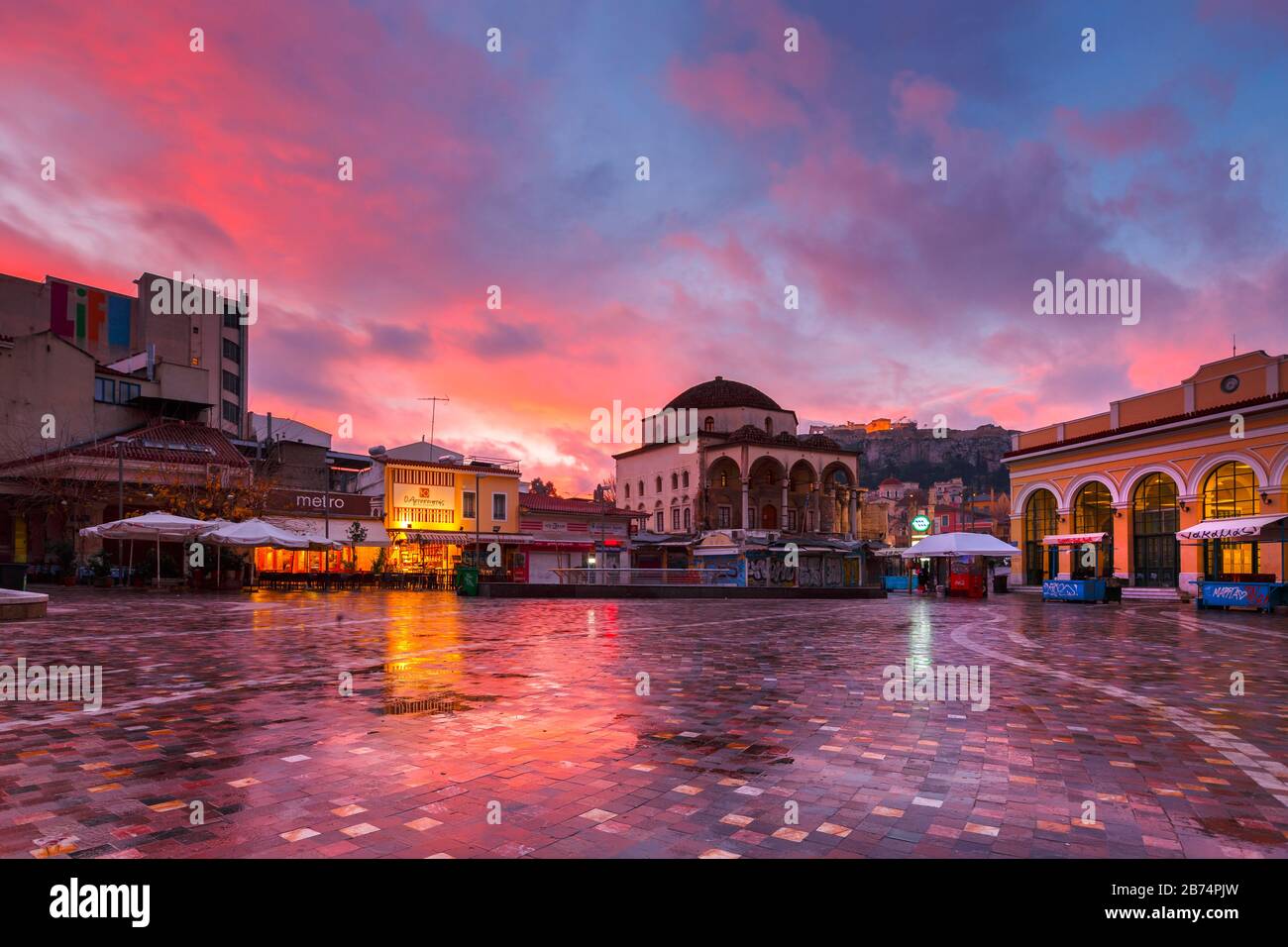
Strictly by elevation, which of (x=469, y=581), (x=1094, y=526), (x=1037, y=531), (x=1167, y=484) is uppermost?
(x=1167, y=484)

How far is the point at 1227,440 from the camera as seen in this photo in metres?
27.9

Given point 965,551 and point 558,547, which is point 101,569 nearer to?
point 558,547

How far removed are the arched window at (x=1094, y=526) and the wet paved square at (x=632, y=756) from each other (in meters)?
22.7

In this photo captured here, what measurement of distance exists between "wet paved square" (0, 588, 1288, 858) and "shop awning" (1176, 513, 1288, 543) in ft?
49.2

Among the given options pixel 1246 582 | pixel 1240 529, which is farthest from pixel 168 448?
pixel 1240 529

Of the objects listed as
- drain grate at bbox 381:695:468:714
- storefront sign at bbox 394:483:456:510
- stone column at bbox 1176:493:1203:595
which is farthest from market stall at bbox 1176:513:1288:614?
storefront sign at bbox 394:483:456:510

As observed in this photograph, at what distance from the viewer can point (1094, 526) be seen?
3475cm

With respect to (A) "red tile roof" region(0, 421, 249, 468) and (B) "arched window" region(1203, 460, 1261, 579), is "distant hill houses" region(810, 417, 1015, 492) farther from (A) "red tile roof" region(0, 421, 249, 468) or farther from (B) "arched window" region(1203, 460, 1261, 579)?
(A) "red tile roof" region(0, 421, 249, 468)

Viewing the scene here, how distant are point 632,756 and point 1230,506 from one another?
32708 mm

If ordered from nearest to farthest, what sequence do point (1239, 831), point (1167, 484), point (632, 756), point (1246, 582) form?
point (1239, 831) < point (632, 756) < point (1246, 582) < point (1167, 484)

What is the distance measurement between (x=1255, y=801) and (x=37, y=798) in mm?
7118

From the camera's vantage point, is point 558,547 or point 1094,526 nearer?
point 1094,526
